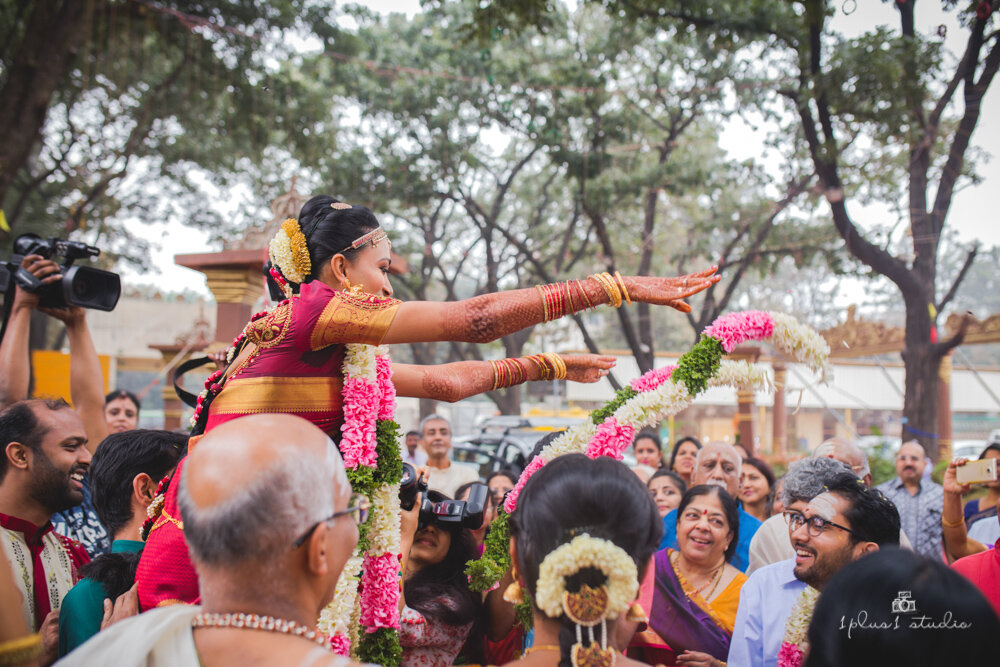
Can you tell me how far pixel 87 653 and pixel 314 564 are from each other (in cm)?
44

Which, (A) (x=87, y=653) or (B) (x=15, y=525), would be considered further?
(B) (x=15, y=525)

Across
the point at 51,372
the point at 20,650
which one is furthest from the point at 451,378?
Answer: the point at 51,372

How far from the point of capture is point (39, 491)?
2.98 metres

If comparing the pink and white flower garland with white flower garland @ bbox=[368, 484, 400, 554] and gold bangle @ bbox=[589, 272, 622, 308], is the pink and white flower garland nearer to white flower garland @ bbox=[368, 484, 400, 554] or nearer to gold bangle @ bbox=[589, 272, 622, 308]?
white flower garland @ bbox=[368, 484, 400, 554]

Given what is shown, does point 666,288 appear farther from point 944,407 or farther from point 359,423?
point 944,407

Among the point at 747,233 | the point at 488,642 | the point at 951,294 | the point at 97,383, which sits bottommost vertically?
the point at 488,642

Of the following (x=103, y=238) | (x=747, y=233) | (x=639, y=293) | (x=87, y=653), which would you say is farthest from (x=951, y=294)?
(x=103, y=238)

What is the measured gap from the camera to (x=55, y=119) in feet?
47.6

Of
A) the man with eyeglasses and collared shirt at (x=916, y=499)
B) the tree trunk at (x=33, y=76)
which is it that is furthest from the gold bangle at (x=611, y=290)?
the tree trunk at (x=33, y=76)

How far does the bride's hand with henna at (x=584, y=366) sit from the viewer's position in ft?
9.53

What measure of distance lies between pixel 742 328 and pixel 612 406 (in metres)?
0.56

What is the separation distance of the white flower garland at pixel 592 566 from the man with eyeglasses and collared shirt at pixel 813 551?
156cm

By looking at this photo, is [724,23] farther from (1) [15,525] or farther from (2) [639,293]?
(1) [15,525]

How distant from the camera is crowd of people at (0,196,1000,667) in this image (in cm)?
149
